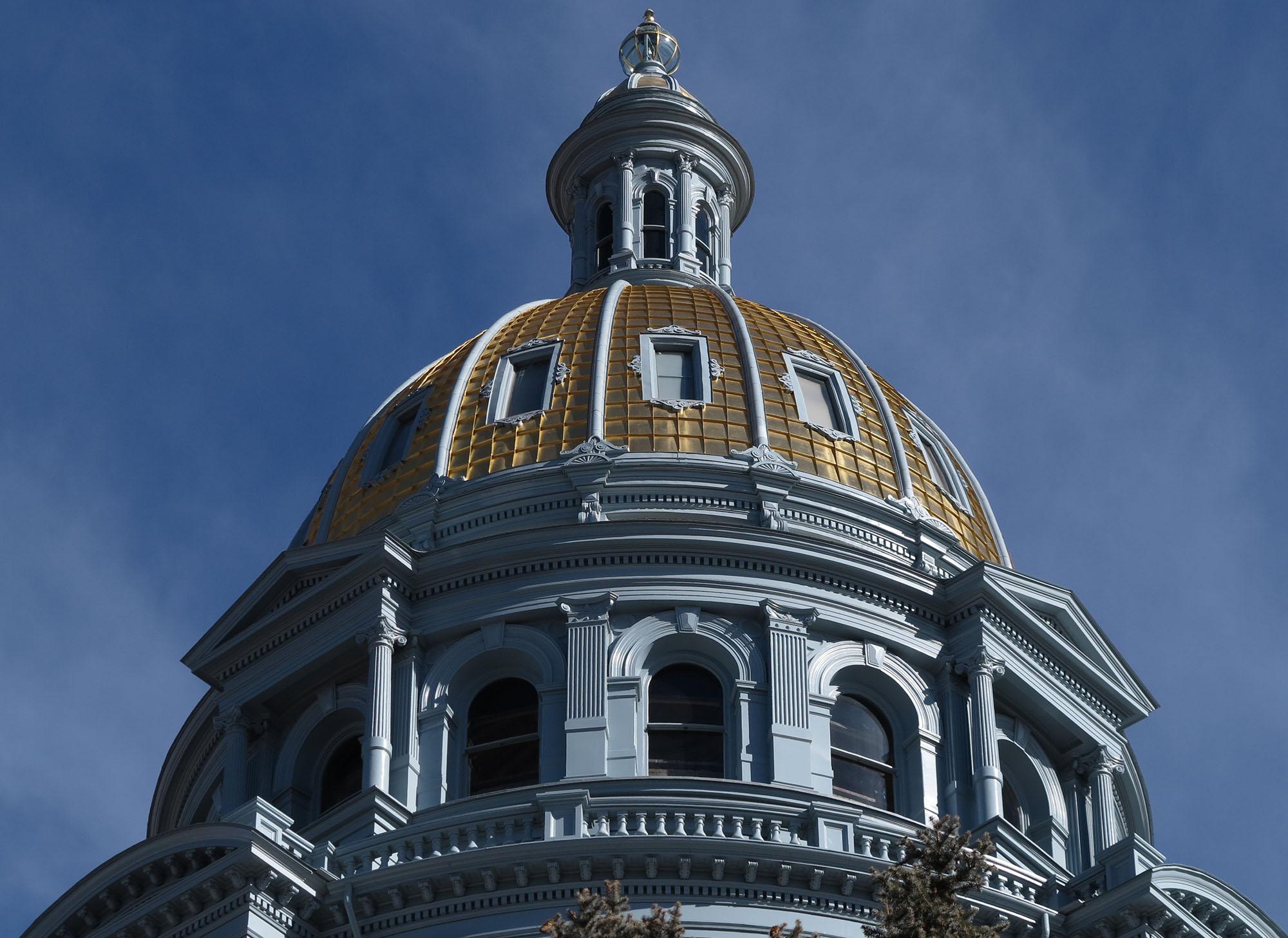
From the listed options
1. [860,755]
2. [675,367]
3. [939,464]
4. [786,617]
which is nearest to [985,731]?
[860,755]

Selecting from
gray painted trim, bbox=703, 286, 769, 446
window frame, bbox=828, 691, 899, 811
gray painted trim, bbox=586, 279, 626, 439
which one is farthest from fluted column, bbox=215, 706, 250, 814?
gray painted trim, bbox=703, 286, 769, 446

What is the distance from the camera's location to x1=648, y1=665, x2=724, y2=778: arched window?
48.5 m

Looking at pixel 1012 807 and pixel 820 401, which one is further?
pixel 820 401

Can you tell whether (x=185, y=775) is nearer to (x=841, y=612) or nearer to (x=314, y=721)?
(x=314, y=721)

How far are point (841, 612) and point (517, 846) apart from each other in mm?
9180

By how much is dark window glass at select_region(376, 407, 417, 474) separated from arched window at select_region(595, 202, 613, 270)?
25.9 ft

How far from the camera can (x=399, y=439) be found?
186 ft

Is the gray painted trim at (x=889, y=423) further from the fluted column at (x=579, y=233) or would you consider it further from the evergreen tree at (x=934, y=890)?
the evergreen tree at (x=934, y=890)

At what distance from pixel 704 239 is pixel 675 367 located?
954 centimetres

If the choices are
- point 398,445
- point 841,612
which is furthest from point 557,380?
point 841,612

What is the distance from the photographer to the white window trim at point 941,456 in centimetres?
5641

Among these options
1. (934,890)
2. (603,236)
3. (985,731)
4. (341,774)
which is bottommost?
(934,890)

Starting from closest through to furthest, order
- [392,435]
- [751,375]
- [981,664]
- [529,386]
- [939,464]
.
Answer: [981,664] → [751,375] → [529,386] → [392,435] → [939,464]

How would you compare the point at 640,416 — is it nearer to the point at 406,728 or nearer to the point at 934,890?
the point at 406,728
